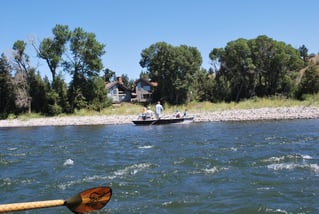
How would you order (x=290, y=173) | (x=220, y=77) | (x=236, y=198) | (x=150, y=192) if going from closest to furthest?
1. (x=236, y=198)
2. (x=150, y=192)
3. (x=290, y=173)
4. (x=220, y=77)

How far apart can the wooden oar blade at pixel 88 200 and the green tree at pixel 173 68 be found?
5950 centimetres

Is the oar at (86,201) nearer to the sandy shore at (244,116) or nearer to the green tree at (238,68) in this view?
the sandy shore at (244,116)

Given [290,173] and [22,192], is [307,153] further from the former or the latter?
[22,192]

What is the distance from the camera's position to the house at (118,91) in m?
83.9

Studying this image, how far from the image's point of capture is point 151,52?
69688 millimetres

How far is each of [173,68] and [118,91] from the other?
2192 centimetres

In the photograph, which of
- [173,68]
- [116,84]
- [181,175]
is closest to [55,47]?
[173,68]

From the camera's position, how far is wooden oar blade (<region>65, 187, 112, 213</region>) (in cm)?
561

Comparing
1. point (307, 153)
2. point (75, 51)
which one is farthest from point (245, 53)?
point (307, 153)

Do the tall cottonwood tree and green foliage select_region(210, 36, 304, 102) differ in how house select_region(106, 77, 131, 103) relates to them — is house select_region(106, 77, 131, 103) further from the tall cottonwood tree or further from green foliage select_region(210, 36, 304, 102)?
the tall cottonwood tree

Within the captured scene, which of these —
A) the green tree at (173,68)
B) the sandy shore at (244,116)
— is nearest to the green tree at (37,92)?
the sandy shore at (244,116)

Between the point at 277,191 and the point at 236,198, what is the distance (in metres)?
1.15

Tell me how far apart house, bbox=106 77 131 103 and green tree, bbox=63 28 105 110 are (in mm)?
21048

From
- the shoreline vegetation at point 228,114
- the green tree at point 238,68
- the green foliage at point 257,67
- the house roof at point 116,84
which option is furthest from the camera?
the house roof at point 116,84
